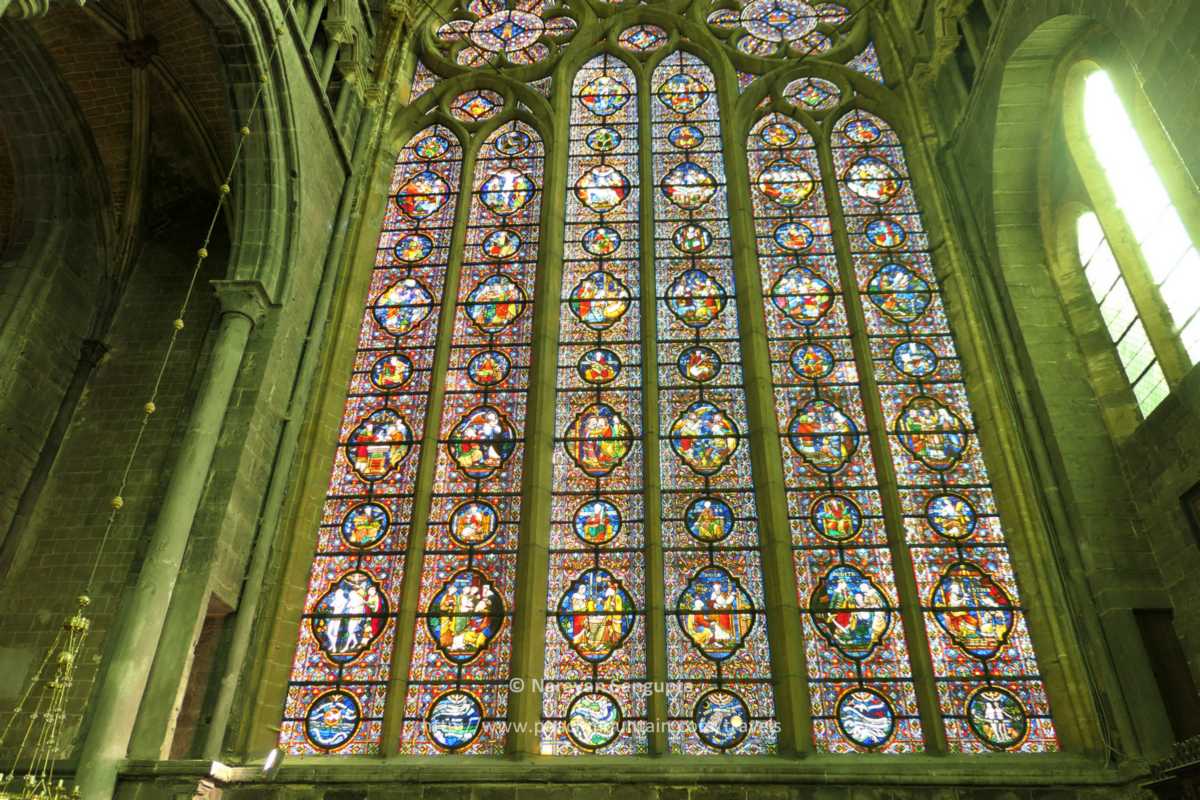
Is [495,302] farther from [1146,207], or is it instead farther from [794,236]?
[1146,207]

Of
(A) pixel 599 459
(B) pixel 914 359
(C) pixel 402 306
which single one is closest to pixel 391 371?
(C) pixel 402 306

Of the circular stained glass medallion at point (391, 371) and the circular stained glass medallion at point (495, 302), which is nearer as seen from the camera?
the circular stained glass medallion at point (391, 371)

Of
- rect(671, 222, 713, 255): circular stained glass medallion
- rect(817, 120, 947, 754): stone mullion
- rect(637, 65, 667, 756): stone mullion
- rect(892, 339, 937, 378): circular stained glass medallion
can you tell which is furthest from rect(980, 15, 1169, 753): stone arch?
rect(637, 65, 667, 756): stone mullion

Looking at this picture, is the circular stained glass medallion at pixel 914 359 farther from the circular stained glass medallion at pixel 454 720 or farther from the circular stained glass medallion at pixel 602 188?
the circular stained glass medallion at pixel 454 720

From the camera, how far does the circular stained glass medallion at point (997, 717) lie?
8.20 metres

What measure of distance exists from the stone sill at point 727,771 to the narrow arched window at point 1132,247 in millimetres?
3308

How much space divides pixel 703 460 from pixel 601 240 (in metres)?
3.21

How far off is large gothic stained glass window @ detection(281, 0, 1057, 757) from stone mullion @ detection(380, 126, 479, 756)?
32 millimetres

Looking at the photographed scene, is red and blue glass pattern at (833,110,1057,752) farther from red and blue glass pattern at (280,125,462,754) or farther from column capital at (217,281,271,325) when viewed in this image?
column capital at (217,281,271,325)

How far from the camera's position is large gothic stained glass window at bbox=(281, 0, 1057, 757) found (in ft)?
28.3

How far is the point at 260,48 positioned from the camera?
9.49m

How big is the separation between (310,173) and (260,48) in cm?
144

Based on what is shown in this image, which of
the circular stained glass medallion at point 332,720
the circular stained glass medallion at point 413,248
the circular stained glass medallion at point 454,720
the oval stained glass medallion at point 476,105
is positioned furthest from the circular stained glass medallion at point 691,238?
the circular stained glass medallion at point 332,720

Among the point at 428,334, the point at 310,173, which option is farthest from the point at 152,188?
the point at 428,334
